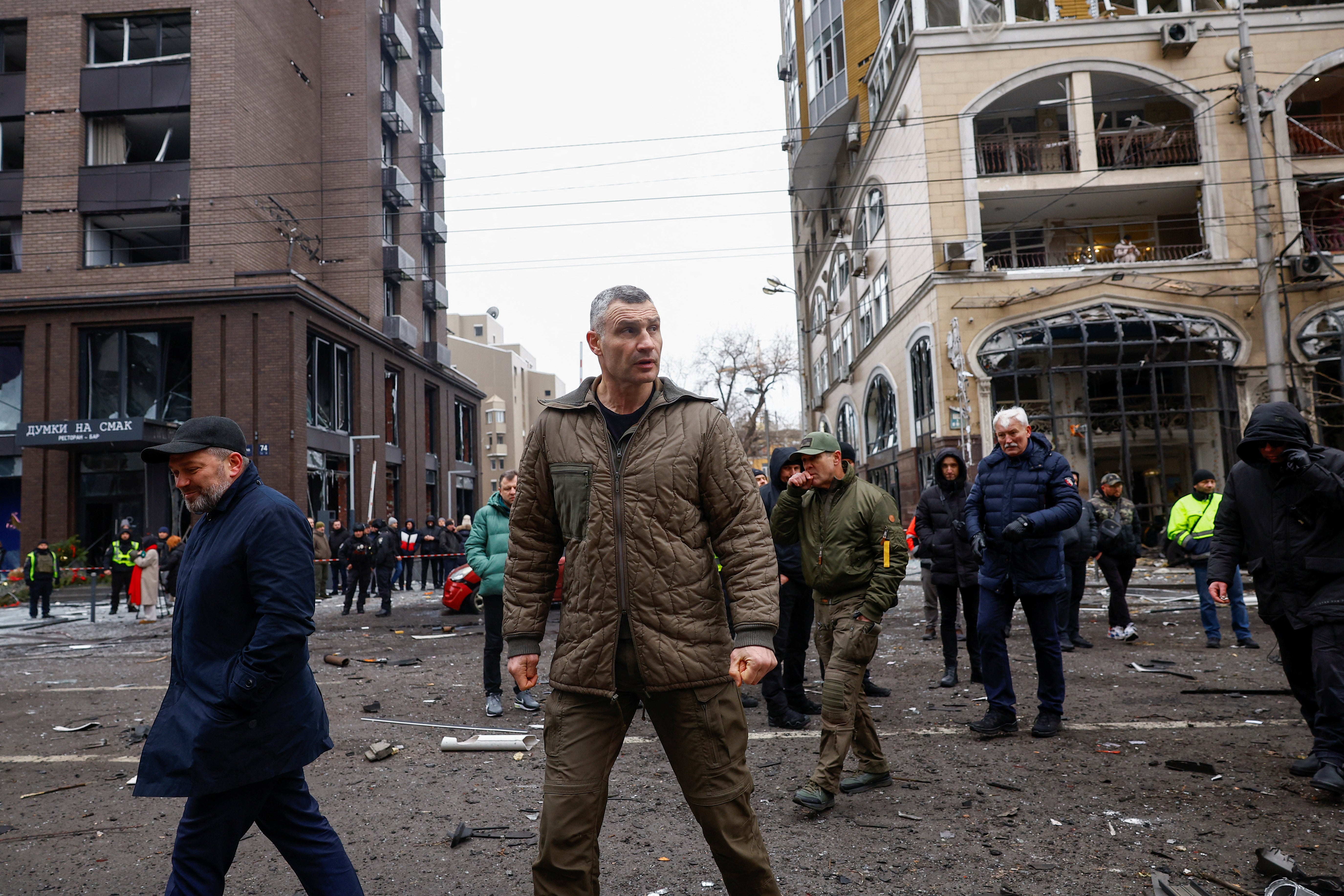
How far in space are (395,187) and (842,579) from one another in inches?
1418

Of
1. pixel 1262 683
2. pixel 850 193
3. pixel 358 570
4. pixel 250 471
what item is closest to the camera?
pixel 250 471

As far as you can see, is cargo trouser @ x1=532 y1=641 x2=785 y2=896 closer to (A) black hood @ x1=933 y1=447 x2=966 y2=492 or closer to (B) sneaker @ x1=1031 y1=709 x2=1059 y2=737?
(B) sneaker @ x1=1031 y1=709 x2=1059 y2=737

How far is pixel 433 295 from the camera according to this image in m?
41.7

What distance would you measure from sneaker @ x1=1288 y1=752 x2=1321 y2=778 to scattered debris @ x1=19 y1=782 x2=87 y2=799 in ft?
23.0

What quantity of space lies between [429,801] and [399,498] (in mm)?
33355

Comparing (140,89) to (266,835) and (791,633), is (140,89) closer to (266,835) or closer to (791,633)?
(791,633)

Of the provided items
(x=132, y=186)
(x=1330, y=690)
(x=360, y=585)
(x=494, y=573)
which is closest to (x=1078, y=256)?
(x=360, y=585)

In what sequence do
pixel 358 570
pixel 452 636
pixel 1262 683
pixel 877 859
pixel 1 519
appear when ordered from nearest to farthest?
pixel 877 859
pixel 1262 683
pixel 452 636
pixel 358 570
pixel 1 519

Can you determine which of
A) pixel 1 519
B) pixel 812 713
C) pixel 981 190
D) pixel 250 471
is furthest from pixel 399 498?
pixel 250 471

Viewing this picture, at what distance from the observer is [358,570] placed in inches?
645

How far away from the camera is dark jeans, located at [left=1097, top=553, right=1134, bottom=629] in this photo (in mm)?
9820

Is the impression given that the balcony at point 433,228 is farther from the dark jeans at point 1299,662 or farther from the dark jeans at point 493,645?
the dark jeans at point 1299,662

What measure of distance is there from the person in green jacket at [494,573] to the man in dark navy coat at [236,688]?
3876 millimetres

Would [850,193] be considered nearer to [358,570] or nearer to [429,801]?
[358,570]
